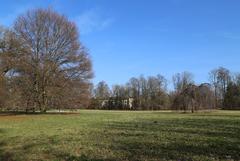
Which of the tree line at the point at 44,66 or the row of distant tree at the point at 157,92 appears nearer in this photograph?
the tree line at the point at 44,66

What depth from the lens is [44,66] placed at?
144 feet

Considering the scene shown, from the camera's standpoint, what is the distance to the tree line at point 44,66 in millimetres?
43688

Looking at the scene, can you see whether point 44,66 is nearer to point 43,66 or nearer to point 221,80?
point 43,66

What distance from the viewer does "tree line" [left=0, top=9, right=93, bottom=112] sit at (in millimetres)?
43688

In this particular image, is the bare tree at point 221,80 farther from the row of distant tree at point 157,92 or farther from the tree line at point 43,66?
the tree line at point 43,66

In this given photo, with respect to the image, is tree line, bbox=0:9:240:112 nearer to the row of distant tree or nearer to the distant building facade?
the row of distant tree

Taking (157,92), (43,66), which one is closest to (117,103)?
(157,92)

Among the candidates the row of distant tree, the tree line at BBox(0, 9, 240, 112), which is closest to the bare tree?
the row of distant tree

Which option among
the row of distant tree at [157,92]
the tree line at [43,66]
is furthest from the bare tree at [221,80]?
the tree line at [43,66]

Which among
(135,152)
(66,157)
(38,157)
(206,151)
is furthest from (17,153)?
(206,151)

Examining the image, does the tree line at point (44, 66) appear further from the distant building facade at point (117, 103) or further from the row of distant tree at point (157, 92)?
the distant building facade at point (117, 103)

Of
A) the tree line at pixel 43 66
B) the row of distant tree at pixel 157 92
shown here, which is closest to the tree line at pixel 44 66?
the tree line at pixel 43 66

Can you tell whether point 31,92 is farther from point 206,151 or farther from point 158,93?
point 158,93

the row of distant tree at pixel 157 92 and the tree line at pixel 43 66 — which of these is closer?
the tree line at pixel 43 66
